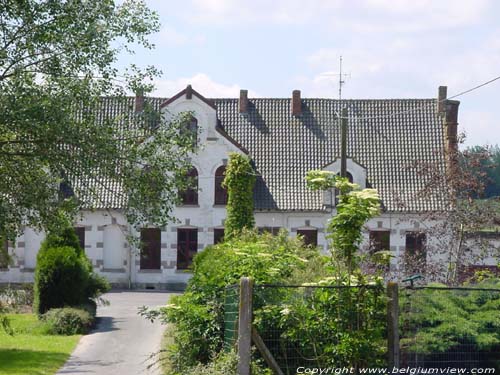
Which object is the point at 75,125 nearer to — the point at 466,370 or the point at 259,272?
the point at 259,272

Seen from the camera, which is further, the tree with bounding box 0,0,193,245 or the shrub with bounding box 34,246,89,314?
the shrub with bounding box 34,246,89,314

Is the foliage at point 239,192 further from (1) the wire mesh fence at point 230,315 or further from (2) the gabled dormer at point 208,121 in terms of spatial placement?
(1) the wire mesh fence at point 230,315

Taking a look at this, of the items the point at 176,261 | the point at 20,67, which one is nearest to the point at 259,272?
the point at 20,67

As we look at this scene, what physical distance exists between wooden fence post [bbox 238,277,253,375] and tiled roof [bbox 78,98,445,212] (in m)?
31.4

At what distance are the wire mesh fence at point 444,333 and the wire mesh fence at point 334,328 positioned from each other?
516 millimetres

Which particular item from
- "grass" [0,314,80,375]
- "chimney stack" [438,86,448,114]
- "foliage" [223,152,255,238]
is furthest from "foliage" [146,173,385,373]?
"chimney stack" [438,86,448,114]

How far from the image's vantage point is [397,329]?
13.5 meters

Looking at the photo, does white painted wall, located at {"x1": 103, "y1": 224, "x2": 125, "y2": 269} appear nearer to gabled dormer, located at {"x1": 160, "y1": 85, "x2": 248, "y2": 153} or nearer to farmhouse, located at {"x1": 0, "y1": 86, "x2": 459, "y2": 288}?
farmhouse, located at {"x1": 0, "y1": 86, "x2": 459, "y2": 288}

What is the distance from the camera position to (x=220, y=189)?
45.7 meters

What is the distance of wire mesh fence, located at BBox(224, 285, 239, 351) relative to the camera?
47.0 feet

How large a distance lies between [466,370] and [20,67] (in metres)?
8.17

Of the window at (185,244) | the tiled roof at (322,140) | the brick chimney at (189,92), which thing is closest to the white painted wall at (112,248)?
the window at (185,244)

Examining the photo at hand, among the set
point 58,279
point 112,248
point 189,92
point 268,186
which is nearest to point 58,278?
point 58,279

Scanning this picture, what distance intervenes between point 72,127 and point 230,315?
12.1ft
